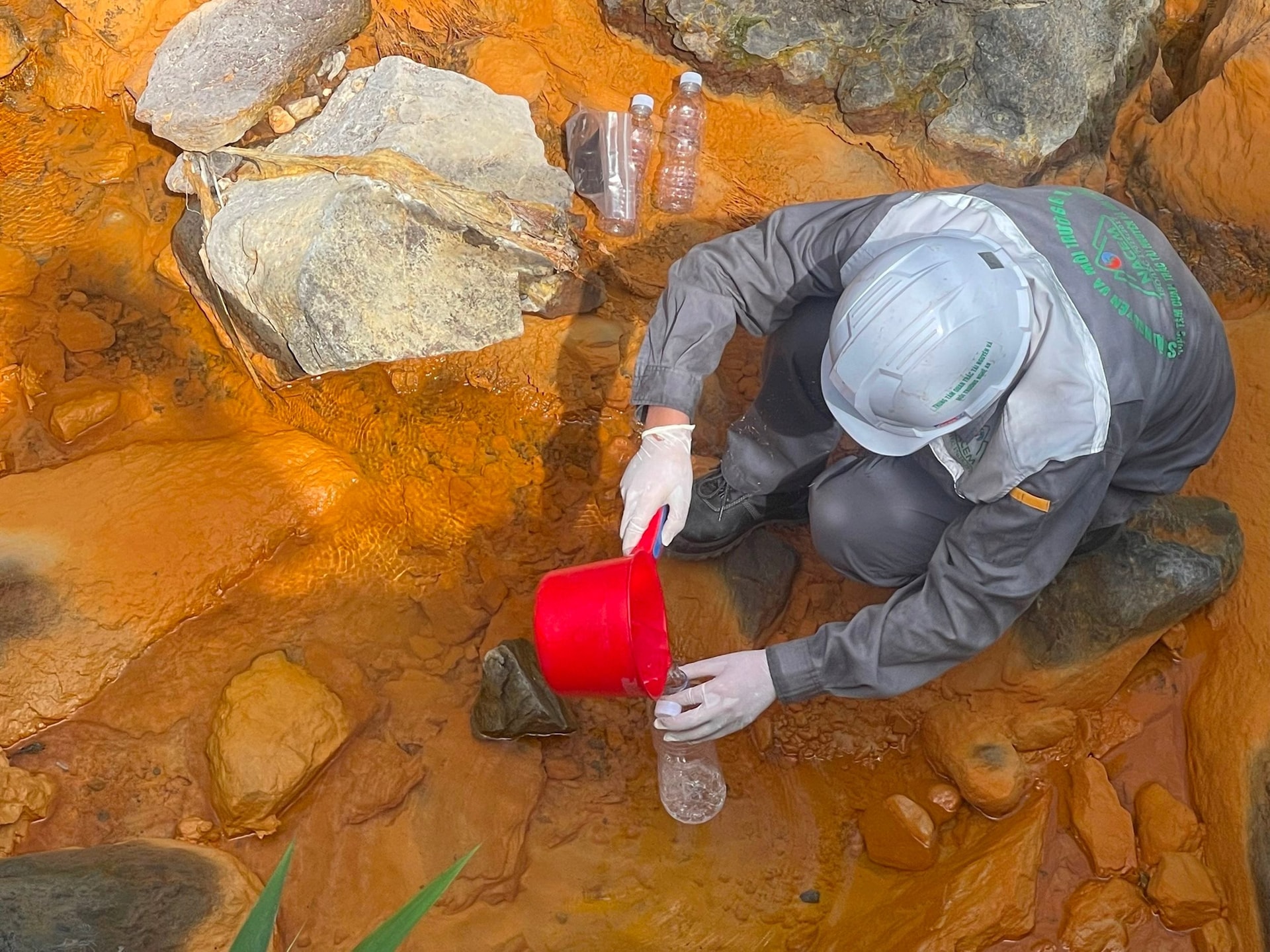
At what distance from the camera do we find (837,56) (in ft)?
9.78

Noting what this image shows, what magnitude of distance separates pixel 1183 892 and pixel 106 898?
2.18 metres

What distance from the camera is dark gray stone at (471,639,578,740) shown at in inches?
87.2

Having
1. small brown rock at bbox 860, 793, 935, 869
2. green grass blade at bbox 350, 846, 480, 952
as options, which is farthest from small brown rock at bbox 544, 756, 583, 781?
green grass blade at bbox 350, 846, 480, 952

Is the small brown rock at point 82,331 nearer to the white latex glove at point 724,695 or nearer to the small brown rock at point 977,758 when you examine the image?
the white latex glove at point 724,695

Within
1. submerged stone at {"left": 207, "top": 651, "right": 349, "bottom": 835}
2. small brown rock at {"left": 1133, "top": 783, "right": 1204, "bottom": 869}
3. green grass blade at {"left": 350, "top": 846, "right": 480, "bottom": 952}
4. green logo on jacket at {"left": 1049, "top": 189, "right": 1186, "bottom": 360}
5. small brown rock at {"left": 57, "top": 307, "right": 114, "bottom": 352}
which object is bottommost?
submerged stone at {"left": 207, "top": 651, "right": 349, "bottom": 835}

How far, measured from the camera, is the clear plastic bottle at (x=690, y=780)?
7.32ft

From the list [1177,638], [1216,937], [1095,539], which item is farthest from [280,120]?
[1216,937]

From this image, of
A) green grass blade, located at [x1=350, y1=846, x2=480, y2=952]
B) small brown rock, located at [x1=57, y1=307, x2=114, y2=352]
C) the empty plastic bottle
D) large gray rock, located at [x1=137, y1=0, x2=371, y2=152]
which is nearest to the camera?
green grass blade, located at [x1=350, y1=846, x2=480, y2=952]

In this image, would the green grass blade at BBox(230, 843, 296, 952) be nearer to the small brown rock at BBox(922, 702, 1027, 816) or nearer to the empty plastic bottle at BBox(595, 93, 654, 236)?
the small brown rock at BBox(922, 702, 1027, 816)

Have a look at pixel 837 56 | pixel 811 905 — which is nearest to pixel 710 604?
pixel 811 905

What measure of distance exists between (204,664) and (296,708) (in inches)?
11.8

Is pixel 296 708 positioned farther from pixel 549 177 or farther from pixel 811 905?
pixel 549 177

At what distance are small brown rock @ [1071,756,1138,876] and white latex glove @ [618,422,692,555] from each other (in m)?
1.15

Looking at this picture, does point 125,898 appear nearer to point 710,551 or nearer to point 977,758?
point 710,551
